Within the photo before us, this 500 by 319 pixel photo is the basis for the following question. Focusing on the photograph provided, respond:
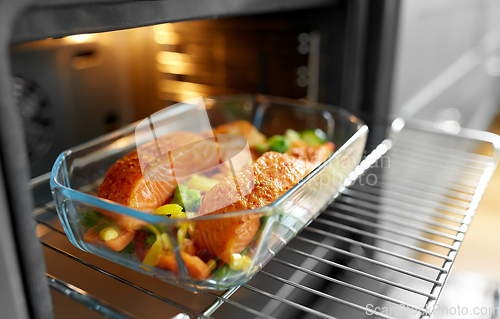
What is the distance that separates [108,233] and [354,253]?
0.48m

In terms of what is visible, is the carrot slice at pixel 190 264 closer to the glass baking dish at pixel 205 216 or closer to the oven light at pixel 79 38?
the glass baking dish at pixel 205 216

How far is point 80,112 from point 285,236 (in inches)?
21.7

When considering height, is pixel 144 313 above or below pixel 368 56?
below

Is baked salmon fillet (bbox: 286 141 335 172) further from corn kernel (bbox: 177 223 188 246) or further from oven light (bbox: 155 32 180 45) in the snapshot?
oven light (bbox: 155 32 180 45)

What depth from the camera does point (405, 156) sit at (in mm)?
924

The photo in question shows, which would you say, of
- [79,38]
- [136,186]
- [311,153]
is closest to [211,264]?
[136,186]

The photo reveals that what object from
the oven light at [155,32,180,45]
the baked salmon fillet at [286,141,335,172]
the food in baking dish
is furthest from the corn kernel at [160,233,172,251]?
the oven light at [155,32,180,45]

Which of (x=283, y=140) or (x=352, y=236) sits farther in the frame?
(x=352, y=236)

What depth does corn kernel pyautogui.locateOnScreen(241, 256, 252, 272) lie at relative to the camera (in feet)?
1.55

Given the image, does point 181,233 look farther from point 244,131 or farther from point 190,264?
point 244,131

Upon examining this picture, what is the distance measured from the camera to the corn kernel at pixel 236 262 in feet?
1.52

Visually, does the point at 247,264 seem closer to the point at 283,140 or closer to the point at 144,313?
the point at 144,313

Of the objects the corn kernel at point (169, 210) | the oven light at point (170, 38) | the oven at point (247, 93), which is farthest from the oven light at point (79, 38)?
the corn kernel at point (169, 210)

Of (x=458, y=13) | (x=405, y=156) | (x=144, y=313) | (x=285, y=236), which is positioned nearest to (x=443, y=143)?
(x=458, y=13)
